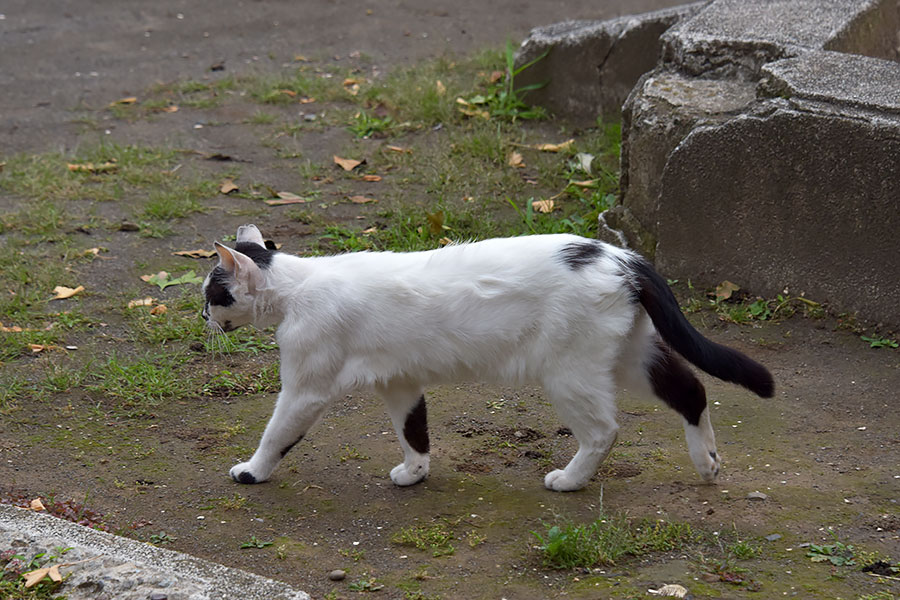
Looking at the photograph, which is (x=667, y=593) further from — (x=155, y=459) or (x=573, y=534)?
(x=155, y=459)

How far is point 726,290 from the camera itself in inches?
209

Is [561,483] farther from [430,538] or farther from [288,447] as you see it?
[288,447]

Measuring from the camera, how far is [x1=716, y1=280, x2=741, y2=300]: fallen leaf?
5.30 meters

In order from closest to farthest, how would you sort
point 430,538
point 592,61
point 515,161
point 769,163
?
point 430,538 → point 769,163 → point 515,161 → point 592,61

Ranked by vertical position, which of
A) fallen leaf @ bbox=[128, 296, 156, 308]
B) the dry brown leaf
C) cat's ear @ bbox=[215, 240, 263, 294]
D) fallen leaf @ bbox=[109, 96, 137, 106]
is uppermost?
cat's ear @ bbox=[215, 240, 263, 294]

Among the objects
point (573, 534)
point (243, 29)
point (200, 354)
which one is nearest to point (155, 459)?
point (200, 354)

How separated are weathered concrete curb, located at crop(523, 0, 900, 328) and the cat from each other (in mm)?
1586

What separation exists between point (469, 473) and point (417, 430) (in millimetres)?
293

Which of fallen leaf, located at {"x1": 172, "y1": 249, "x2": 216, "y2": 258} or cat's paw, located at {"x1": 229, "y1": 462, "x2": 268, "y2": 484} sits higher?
fallen leaf, located at {"x1": 172, "y1": 249, "x2": 216, "y2": 258}

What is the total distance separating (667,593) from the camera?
9.71ft

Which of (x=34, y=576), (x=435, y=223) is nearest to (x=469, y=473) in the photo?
(x=34, y=576)

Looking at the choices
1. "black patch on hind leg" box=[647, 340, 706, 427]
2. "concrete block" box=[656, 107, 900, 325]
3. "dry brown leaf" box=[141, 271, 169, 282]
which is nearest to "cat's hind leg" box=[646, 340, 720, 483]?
"black patch on hind leg" box=[647, 340, 706, 427]

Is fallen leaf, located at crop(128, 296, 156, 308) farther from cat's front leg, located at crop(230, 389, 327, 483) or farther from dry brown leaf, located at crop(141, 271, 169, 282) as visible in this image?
cat's front leg, located at crop(230, 389, 327, 483)

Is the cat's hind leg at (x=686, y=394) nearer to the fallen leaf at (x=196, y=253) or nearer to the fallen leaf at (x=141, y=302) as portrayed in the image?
the fallen leaf at (x=141, y=302)
